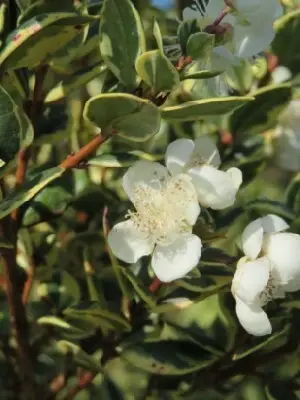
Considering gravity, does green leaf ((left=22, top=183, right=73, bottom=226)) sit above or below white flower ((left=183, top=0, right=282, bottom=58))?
below

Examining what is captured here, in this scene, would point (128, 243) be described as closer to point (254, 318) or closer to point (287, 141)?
point (254, 318)

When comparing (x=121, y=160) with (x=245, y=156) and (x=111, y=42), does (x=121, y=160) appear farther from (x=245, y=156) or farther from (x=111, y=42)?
(x=245, y=156)

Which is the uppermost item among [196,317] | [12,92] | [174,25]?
[12,92]

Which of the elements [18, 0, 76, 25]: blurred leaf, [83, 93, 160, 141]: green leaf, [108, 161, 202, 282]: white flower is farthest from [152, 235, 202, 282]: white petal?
[18, 0, 76, 25]: blurred leaf

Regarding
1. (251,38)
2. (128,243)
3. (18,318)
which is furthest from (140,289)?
(251,38)

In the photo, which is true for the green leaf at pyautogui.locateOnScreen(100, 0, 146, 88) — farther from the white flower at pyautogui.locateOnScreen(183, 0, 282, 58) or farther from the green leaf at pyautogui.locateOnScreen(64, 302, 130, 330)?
the green leaf at pyautogui.locateOnScreen(64, 302, 130, 330)

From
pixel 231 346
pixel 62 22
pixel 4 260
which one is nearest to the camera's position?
pixel 62 22

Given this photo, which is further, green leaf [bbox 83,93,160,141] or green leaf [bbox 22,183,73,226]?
green leaf [bbox 22,183,73,226]

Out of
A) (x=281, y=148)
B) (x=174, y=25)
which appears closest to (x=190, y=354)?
(x=281, y=148)
